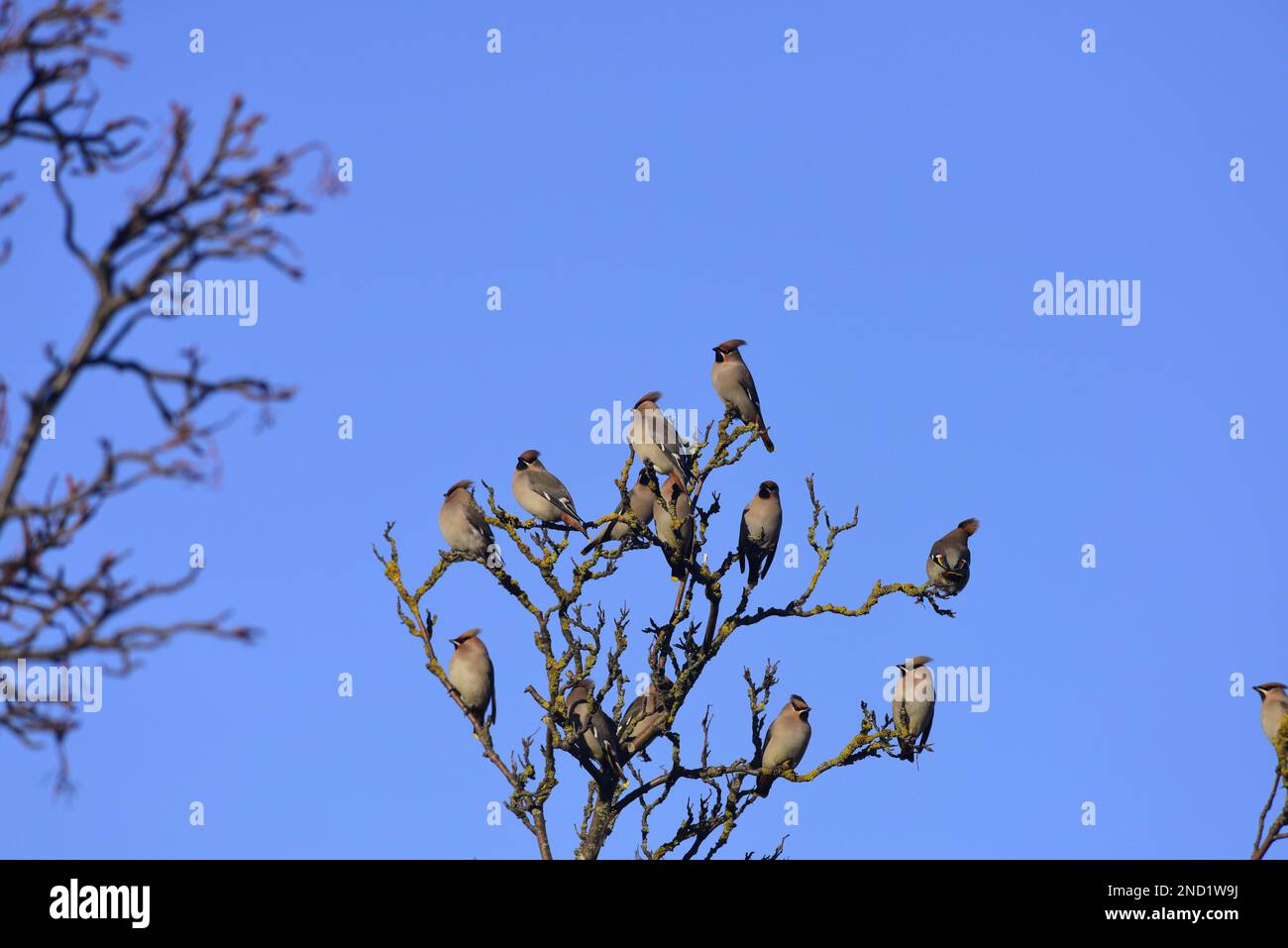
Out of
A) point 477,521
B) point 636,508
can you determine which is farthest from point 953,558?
point 477,521

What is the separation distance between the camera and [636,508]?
11.6 metres

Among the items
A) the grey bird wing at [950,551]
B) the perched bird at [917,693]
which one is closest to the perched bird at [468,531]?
the perched bird at [917,693]

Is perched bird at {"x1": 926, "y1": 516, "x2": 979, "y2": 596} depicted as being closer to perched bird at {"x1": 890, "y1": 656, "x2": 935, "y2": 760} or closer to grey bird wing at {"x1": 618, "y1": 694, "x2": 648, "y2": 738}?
perched bird at {"x1": 890, "y1": 656, "x2": 935, "y2": 760}

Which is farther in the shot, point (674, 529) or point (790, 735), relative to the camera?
point (790, 735)

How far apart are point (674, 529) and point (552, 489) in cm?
192

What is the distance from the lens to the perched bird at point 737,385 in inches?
484

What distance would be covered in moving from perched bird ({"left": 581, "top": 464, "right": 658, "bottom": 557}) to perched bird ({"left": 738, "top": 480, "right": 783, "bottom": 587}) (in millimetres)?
760

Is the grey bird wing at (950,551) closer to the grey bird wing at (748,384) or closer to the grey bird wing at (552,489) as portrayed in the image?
the grey bird wing at (748,384)

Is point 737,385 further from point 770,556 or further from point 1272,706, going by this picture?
point 1272,706

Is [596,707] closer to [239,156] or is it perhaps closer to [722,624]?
[722,624]

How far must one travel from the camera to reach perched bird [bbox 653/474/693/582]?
9.62 metres
